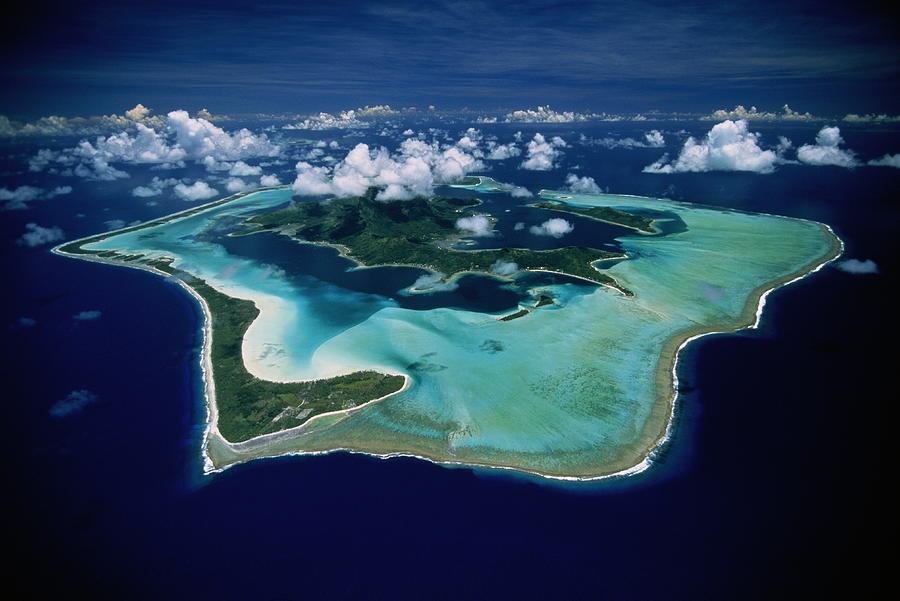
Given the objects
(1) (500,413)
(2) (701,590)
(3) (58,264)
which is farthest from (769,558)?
(3) (58,264)

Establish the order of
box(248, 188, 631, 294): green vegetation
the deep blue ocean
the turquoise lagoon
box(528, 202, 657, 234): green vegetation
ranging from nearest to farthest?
1. the deep blue ocean
2. the turquoise lagoon
3. box(248, 188, 631, 294): green vegetation
4. box(528, 202, 657, 234): green vegetation

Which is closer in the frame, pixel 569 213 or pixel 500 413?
pixel 500 413

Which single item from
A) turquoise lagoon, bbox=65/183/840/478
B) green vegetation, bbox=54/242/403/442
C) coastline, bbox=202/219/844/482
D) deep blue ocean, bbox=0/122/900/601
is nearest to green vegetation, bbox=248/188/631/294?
turquoise lagoon, bbox=65/183/840/478

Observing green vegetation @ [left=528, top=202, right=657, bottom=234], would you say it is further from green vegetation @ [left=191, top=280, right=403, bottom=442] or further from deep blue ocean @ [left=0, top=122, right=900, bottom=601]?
green vegetation @ [left=191, top=280, right=403, bottom=442]

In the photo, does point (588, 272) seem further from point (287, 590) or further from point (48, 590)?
point (48, 590)

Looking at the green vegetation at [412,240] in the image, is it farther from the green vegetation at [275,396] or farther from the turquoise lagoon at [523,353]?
the green vegetation at [275,396]

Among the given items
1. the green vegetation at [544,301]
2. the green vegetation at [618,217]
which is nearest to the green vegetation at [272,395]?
the green vegetation at [544,301]
